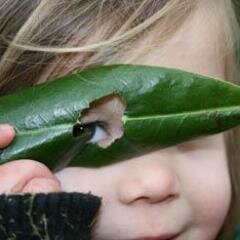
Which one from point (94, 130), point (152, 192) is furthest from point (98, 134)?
point (152, 192)

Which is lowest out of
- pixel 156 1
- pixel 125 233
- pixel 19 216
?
pixel 125 233

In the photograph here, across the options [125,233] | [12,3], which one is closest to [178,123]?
[125,233]

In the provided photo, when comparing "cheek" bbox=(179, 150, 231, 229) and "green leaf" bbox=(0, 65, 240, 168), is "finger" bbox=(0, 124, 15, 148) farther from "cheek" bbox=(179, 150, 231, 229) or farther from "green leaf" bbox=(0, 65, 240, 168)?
"cheek" bbox=(179, 150, 231, 229)

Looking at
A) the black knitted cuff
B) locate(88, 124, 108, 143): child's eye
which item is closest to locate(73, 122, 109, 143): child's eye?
locate(88, 124, 108, 143): child's eye

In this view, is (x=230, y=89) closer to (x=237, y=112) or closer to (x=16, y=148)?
(x=237, y=112)

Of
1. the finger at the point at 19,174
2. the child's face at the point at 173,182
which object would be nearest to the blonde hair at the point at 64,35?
the child's face at the point at 173,182

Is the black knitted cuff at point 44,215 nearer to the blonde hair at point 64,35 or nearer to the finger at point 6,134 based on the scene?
the finger at point 6,134
